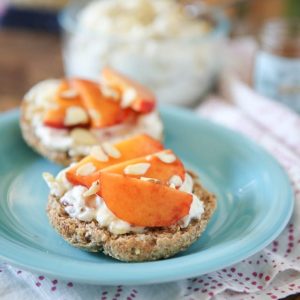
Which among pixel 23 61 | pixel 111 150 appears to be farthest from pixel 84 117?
pixel 23 61

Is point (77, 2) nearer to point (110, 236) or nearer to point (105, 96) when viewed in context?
point (105, 96)

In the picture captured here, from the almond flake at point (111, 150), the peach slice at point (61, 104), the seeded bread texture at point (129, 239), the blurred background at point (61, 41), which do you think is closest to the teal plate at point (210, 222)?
the seeded bread texture at point (129, 239)

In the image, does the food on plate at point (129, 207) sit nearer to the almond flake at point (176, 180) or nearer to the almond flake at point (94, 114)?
the almond flake at point (176, 180)

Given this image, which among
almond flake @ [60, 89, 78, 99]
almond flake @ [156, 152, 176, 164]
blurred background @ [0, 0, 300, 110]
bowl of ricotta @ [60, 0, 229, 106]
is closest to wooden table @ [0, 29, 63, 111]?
blurred background @ [0, 0, 300, 110]

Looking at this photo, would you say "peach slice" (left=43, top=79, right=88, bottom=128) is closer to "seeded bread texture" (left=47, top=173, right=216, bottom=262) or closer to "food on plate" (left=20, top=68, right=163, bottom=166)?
"food on plate" (left=20, top=68, right=163, bottom=166)

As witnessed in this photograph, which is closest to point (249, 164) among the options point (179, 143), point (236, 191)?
point (236, 191)

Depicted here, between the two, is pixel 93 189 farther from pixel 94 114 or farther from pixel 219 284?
pixel 94 114
